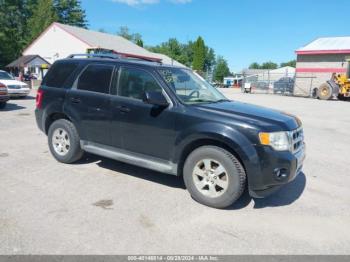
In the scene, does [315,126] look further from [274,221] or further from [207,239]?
[207,239]

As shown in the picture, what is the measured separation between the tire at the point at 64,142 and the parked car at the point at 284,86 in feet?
109

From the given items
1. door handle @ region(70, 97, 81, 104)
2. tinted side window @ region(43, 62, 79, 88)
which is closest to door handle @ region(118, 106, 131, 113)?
door handle @ region(70, 97, 81, 104)

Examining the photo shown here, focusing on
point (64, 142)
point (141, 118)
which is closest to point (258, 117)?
point (141, 118)

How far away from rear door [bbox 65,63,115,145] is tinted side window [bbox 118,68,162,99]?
0.26m

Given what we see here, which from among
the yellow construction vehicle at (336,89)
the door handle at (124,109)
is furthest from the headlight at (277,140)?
the yellow construction vehicle at (336,89)

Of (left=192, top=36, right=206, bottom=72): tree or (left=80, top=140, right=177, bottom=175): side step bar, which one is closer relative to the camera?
(left=80, top=140, right=177, bottom=175): side step bar

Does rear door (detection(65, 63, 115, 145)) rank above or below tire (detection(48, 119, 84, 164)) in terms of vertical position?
above

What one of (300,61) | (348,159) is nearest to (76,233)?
(348,159)

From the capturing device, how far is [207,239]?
11.4ft

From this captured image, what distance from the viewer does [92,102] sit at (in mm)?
5309

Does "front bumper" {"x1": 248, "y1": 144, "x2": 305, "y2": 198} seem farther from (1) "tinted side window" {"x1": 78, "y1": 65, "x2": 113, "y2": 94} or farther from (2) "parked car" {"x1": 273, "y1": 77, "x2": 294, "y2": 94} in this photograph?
(2) "parked car" {"x1": 273, "y1": 77, "x2": 294, "y2": 94}

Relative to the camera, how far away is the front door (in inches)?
180

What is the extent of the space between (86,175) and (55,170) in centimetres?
61

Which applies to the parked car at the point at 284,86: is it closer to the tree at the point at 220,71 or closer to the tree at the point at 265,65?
the tree at the point at 220,71
